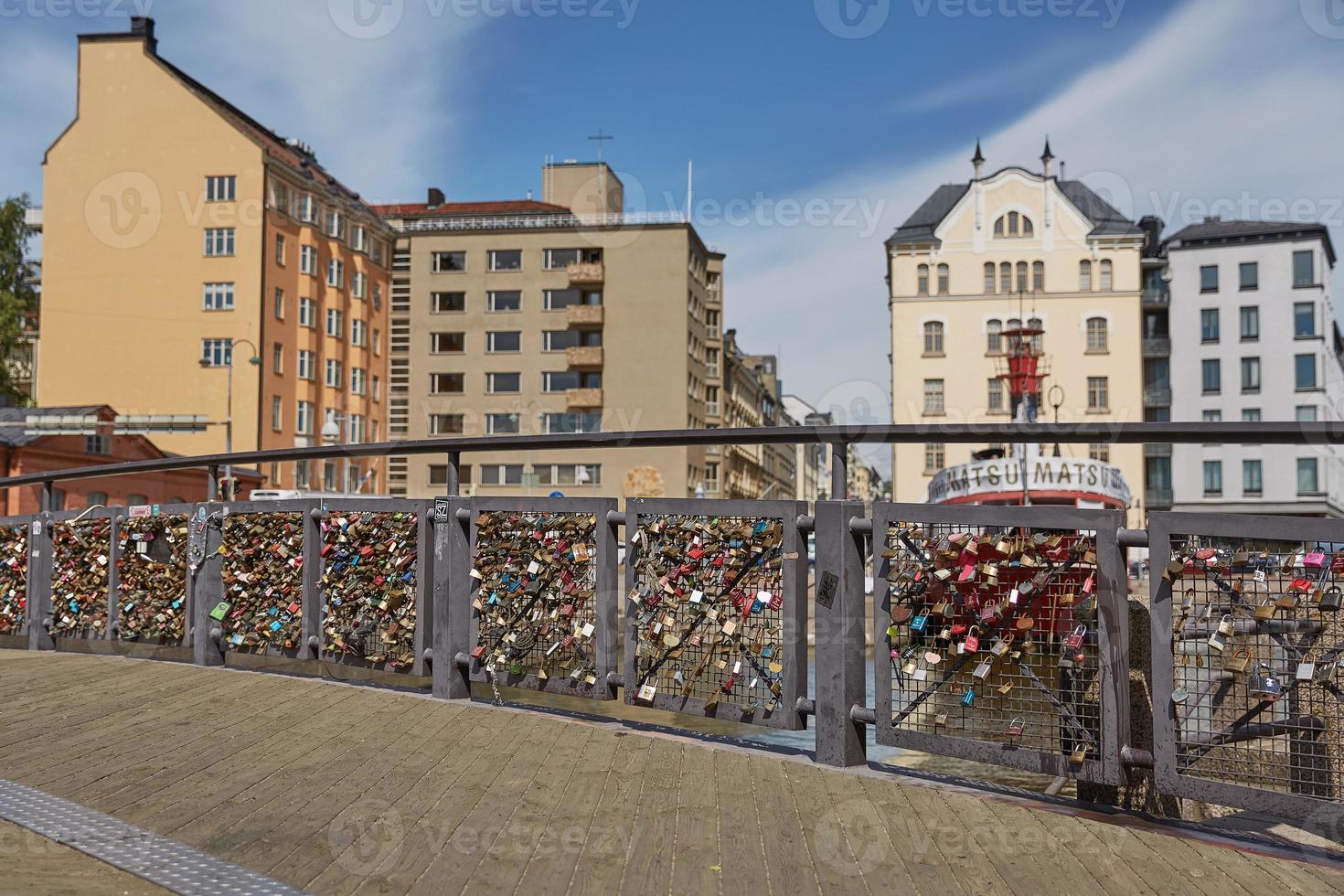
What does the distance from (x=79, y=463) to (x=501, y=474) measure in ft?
107

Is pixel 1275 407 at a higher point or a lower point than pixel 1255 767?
higher

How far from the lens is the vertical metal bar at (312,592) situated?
7277 mm

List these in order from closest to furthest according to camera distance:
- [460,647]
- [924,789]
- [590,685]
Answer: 1. [924,789]
2. [590,685]
3. [460,647]

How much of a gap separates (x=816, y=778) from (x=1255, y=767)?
61.3 inches

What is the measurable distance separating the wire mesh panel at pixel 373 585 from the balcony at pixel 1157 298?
7138 centimetres

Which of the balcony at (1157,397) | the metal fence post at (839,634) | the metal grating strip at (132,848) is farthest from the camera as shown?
the balcony at (1157,397)

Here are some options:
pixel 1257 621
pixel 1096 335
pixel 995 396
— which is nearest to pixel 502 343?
pixel 995 396

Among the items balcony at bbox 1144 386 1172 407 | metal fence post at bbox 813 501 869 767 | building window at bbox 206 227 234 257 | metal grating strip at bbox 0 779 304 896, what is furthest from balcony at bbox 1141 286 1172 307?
metal grating strip at bbox 0 779 304 896

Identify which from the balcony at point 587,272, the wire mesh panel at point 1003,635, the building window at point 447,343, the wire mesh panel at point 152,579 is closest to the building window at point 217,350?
the building window at point 447,343

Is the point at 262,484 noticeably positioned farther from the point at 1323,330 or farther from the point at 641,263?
the point at 1323,330

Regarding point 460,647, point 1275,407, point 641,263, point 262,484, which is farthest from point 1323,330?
point 460,647

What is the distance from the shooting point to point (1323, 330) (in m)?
71.5

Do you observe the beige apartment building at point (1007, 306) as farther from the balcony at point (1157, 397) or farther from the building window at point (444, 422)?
the building window at point (444, 422)

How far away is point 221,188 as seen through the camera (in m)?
61.0
